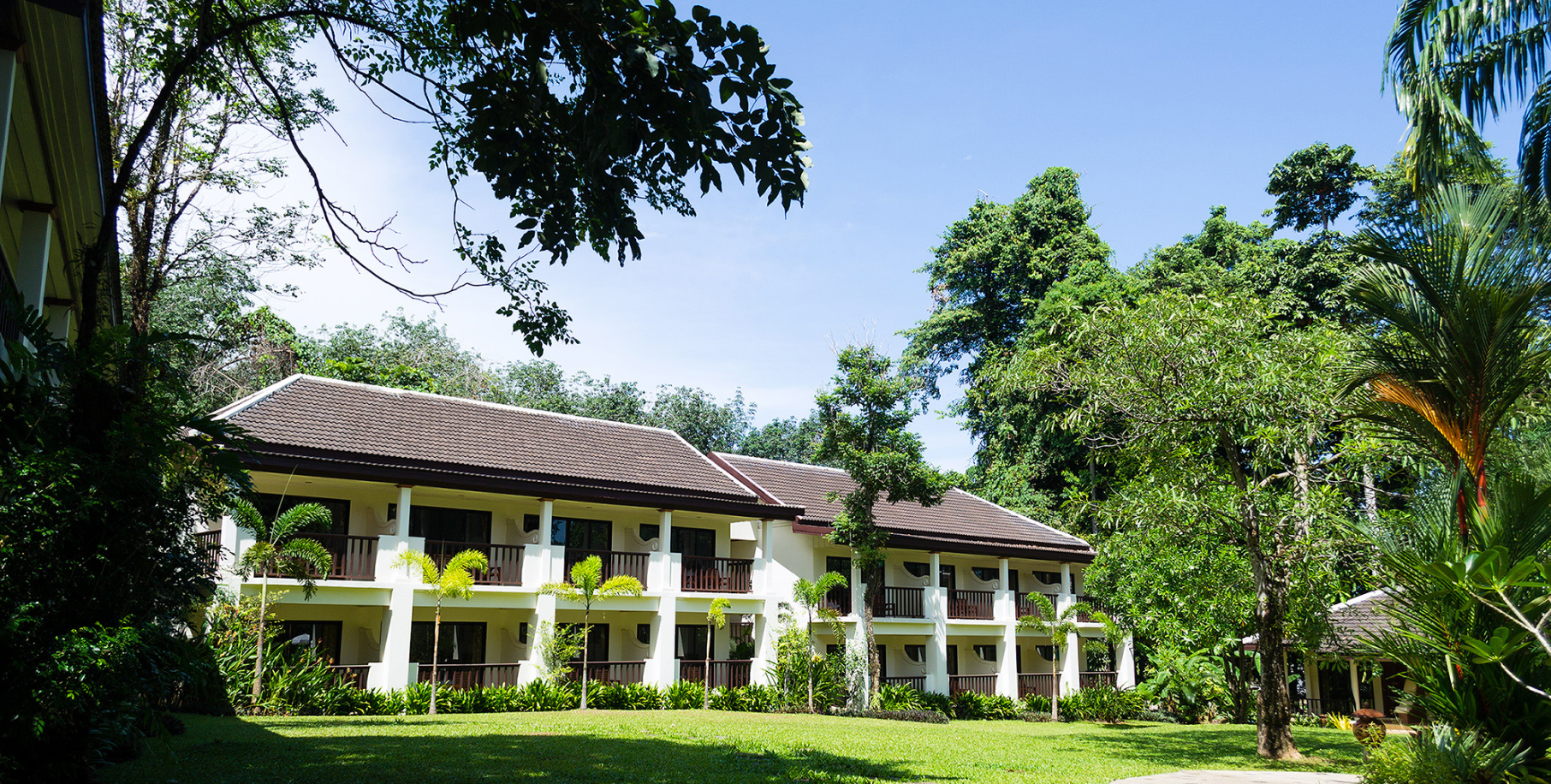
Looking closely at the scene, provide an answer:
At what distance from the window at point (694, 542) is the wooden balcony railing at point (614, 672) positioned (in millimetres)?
3648

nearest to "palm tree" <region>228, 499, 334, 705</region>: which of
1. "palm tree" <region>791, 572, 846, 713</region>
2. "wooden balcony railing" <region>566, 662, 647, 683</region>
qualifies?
"wooden balcony railing" <region>566, 662, 647, 683</region>

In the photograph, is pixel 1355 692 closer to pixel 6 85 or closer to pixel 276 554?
pixel 276 554

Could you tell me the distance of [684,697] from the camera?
22.3 m

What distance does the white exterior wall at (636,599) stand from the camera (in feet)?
62.3

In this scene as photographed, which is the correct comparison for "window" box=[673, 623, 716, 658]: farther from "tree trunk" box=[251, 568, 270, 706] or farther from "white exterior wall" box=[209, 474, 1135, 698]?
"tree trunk" box=[251, 568, 270, 706]

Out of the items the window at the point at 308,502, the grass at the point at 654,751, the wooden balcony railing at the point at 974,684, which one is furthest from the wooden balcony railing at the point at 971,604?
the window at the point at 308,502

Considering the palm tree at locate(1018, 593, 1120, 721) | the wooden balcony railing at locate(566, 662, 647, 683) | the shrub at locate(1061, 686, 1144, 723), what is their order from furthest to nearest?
the palm tree at locate(1018, 593, 1120, 721) → the shrub at locate(1061, 686, 1144, 723) → the wooden balcony railing at locate(566, 662, 647, 683)

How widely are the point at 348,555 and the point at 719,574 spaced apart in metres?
8.93

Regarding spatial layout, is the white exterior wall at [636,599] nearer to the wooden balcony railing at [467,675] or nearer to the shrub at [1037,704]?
the wooden balcony railing at [467,675]

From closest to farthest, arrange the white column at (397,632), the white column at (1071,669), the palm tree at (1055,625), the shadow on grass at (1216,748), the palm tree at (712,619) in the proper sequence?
the shadow on grass at (1216,748), the white column at (397,632), the palm tree at (712,619), the palm tree at (1055,625), the white column at (1071,669)

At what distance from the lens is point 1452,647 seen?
7.50 m

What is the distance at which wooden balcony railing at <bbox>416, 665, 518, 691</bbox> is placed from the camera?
64.1 ft

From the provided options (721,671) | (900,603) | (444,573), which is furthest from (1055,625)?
(444,573)

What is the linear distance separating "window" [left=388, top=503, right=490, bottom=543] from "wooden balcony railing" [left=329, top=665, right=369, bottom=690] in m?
3.33
